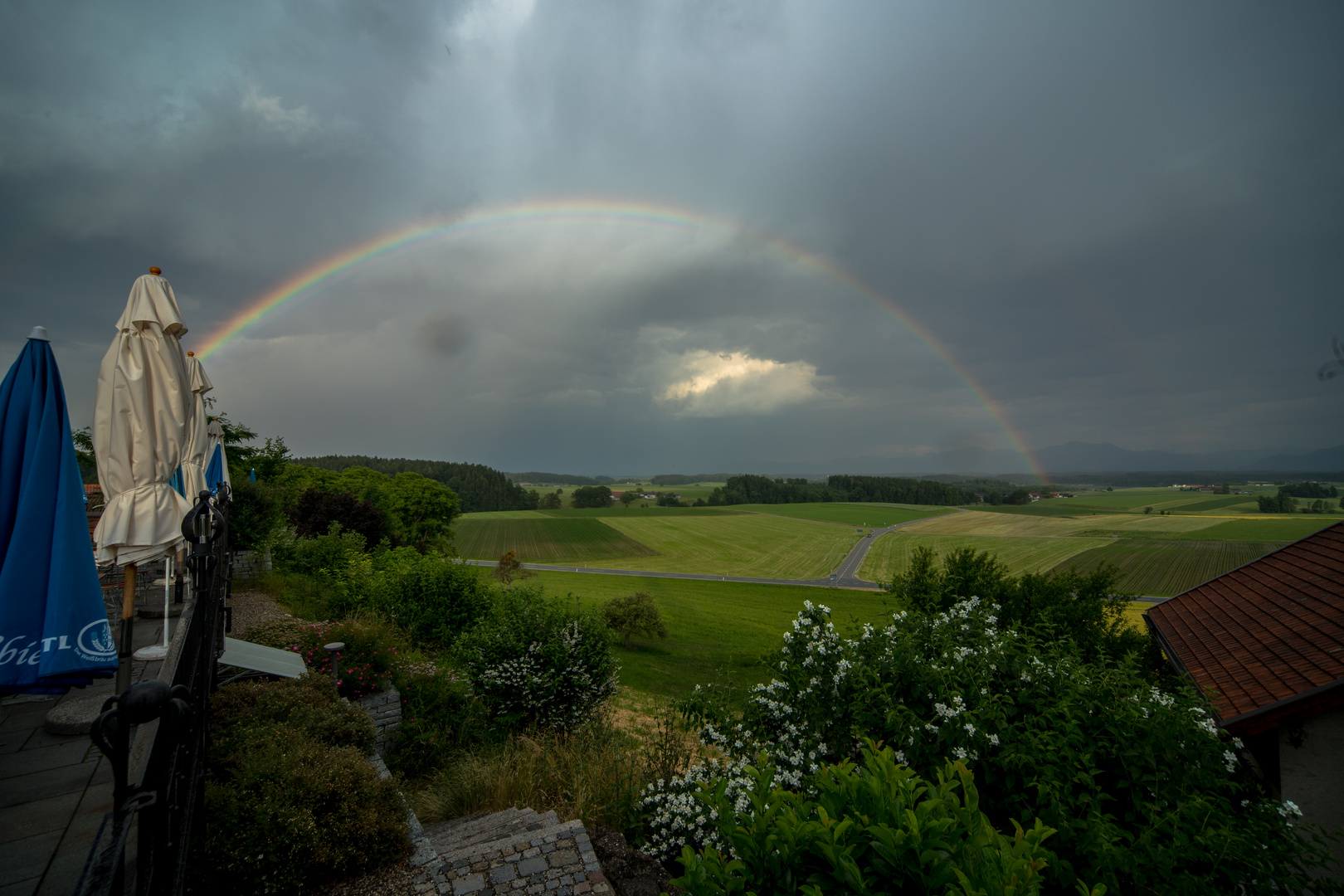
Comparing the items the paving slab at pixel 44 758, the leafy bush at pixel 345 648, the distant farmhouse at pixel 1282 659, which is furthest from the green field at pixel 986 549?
the paving slab at pixel 44 758

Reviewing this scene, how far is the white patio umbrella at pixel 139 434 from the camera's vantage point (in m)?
5.68

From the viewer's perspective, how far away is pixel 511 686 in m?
11.7

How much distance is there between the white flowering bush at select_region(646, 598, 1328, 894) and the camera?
13.4 ft

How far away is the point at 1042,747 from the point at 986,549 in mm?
62796

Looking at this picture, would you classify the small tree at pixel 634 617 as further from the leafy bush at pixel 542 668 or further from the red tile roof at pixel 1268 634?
the red tile roof at pixel 1268 634

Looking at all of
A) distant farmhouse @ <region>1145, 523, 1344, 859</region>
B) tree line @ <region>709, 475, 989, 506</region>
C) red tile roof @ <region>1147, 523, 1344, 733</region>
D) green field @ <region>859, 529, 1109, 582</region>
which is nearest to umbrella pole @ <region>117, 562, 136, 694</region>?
distant farmhouse @ <region>1145, 523, 1344, 859</region>

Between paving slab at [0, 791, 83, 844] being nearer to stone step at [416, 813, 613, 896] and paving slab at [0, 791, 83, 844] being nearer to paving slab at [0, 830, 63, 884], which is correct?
paving slab at [0, 830, 63, 884]

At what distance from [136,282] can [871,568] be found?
6002 centimetres

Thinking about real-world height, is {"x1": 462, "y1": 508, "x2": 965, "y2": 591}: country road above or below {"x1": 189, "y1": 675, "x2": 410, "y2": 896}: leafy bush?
below

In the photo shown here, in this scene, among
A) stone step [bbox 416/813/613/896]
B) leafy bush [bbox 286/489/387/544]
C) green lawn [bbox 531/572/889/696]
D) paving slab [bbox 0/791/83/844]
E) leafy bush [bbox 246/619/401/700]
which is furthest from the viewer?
green lawn [bbox 531/572/889/696]

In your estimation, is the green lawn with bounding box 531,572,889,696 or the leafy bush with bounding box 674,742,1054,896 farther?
the green lawn with bounding box 531,572,889,696

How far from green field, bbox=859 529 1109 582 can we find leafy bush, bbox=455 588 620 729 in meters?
41.3

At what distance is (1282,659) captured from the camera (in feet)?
25.4

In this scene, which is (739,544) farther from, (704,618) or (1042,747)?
(1042,747)
